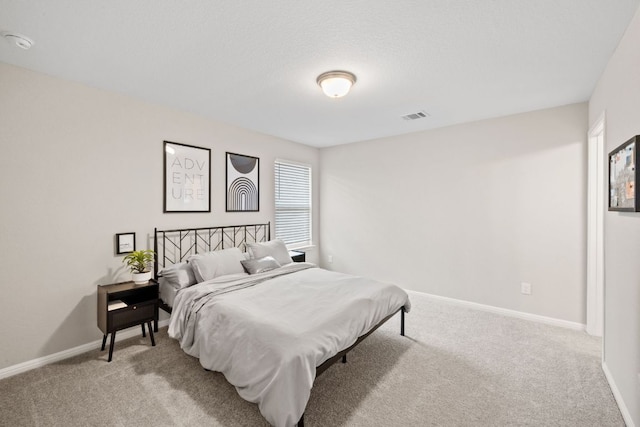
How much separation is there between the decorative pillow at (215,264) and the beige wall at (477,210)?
8.15ft

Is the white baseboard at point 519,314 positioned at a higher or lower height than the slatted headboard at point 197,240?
lower

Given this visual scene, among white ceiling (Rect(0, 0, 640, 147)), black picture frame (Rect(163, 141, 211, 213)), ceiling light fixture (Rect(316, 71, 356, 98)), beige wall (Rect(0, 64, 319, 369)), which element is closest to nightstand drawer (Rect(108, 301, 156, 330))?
beige wall (Rect(0, 64, 319, 369))

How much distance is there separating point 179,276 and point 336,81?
2.55 metres

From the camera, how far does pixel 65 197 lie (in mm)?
2717

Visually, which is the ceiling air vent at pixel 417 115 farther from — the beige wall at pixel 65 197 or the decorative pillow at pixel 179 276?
the decorative pillow at pixel 179 276

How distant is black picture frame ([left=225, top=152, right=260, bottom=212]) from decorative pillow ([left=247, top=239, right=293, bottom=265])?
2.34ft

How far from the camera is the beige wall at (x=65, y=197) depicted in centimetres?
244

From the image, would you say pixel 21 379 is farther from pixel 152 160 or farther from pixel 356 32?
pixel 356 32

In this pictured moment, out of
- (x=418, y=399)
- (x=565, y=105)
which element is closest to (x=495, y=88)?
(x=565, y=105)

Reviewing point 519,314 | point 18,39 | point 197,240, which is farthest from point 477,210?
point 18,39

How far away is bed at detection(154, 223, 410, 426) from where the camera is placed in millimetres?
1774

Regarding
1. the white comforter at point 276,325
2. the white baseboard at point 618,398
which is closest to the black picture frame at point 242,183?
the white comforter at point 276,325

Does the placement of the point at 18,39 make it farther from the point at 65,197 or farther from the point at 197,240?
the point at 197,240

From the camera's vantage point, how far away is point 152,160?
10.9 ft
